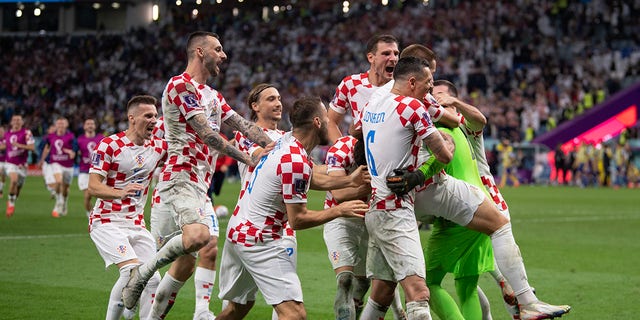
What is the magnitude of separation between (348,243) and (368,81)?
161 centimetres

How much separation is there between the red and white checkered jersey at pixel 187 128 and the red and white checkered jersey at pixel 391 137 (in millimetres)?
1764

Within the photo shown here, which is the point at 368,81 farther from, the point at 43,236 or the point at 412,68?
the point at 43,236

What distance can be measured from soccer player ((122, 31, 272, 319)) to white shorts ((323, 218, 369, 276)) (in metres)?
0.96

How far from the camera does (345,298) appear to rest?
8062 mm

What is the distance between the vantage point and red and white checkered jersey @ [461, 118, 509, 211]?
8344 millimetres

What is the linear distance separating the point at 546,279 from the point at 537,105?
97.9 ft

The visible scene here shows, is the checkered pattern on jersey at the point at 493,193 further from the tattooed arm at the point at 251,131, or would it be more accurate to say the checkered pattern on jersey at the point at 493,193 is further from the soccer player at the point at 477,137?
the tattooed arm at the point at 251,131

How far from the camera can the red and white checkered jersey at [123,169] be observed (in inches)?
348

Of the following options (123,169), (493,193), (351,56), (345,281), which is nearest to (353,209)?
(345,281)

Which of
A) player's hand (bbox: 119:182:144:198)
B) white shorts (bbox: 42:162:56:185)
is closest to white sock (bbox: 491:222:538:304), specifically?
player's hand (bbox: 119:182:144:198)

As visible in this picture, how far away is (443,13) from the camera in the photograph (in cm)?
4897

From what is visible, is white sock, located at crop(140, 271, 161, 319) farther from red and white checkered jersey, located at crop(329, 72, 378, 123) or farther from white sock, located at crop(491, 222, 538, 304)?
white sock, located at crop(491, 222, 538, 304)

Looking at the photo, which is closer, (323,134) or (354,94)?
(323,134)

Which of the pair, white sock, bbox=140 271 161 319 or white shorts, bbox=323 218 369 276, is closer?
white shorts, bbox=323 218 369 276
